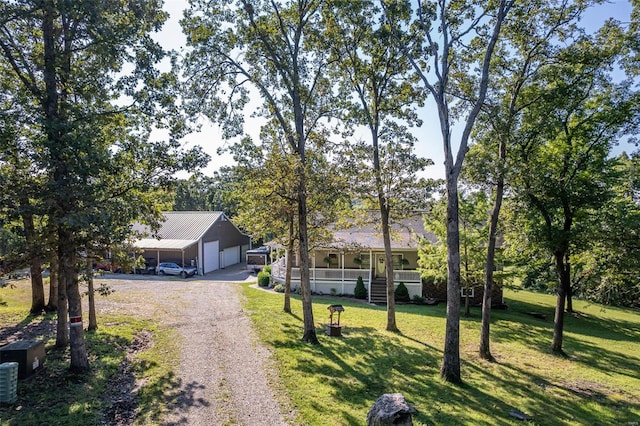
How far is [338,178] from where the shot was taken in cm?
1309

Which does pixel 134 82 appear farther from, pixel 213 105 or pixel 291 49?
pixel 291 49

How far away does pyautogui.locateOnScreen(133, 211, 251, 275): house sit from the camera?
102 ft

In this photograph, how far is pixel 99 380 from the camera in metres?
8.55

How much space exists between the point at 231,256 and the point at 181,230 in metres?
7.15

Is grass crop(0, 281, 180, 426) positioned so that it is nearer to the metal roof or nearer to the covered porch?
the covered porch

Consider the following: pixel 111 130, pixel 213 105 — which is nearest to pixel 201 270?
pixel 213 105

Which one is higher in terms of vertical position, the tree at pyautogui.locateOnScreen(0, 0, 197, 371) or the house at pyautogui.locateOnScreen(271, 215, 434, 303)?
the tree at pyautogui.locateOnScreen(0, 0, 197, 371)

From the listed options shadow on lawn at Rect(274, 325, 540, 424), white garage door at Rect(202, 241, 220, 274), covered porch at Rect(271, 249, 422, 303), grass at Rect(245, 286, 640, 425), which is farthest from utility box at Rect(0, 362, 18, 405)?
white garage door at Rect(202, 241, 220, 274)

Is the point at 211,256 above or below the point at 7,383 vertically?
above

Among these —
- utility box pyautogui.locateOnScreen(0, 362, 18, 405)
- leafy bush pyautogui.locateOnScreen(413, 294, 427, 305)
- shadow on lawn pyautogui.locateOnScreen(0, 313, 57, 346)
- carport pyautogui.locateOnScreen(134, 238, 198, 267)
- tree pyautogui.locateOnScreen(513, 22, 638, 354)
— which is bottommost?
leafy bush pyautogui.locateOnScreen(413, 294, 427, 305)

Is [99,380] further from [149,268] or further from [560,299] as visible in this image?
[149,268]

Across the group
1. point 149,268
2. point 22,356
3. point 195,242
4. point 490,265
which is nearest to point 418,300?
point 490,265

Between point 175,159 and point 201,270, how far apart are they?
23.7 meters

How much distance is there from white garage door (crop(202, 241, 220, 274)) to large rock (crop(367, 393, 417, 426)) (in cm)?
2849
